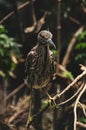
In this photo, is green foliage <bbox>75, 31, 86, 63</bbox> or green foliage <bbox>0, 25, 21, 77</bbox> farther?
green foliage <bbox>0, 25, 21, 77</bbox>

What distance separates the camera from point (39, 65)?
4.71 m

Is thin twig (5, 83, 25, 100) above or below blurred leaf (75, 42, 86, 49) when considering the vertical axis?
below

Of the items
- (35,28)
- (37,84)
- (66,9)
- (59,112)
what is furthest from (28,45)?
(37,84)

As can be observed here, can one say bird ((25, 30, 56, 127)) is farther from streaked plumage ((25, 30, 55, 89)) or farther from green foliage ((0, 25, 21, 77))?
green foliage ((0, 25, 21, 77))

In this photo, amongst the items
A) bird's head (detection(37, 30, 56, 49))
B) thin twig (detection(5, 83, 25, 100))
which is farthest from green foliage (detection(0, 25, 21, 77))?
bird's head (detection(37, 30, 56, 49))

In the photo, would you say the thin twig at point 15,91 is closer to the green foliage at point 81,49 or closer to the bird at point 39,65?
the green foliage at point 81,49

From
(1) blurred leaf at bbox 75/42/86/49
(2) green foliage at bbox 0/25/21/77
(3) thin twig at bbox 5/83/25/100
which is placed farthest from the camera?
(3) thin twig at bbox 5/83/25/100

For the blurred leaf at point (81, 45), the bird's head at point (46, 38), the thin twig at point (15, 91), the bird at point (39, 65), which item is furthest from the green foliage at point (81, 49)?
the bird's head at point (46, 38)

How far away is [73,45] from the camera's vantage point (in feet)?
22.3

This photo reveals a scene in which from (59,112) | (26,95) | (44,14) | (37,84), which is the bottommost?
(37,84)

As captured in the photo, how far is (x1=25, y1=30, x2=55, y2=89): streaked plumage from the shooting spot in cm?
459

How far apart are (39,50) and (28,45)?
2339mm

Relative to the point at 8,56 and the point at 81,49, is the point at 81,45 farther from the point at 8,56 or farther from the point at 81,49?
the point at 8,56

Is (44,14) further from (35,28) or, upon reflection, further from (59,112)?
(59,112)
